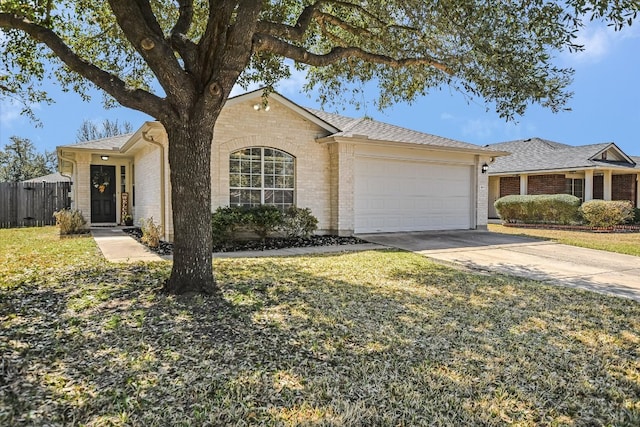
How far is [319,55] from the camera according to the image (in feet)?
23.5

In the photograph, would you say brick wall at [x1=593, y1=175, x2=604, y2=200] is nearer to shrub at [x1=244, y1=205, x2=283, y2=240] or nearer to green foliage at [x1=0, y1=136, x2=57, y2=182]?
shrub at [x1=244, y1=205, x2=283, y2=240]

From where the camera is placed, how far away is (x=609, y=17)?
555cm

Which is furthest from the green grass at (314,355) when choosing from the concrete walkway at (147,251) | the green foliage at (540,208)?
the green foliage at (540,208)

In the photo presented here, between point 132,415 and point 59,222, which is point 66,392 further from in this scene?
point 59,222

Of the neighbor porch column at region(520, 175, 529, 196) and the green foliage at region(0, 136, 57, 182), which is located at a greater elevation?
the green foliage at region(0, 136, 57, 182)

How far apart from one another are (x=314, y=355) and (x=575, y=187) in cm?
2275

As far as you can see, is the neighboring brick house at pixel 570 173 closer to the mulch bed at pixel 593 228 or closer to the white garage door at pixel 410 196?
the mulch bed at pixel 593 228

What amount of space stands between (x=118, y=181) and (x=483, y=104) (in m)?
15.0

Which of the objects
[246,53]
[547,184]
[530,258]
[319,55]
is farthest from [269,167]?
[547,184]

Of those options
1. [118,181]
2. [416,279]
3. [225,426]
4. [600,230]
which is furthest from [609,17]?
[118,181]

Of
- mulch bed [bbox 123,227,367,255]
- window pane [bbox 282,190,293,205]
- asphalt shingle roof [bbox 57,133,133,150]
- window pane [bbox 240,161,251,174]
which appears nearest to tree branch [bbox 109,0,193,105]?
mulch bed [bbox 123,227,367,255]

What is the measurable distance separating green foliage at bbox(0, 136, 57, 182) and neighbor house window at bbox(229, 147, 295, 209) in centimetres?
3878

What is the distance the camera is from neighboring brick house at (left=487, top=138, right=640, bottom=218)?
64.2ft

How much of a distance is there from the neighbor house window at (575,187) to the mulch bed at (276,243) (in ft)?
49.7
